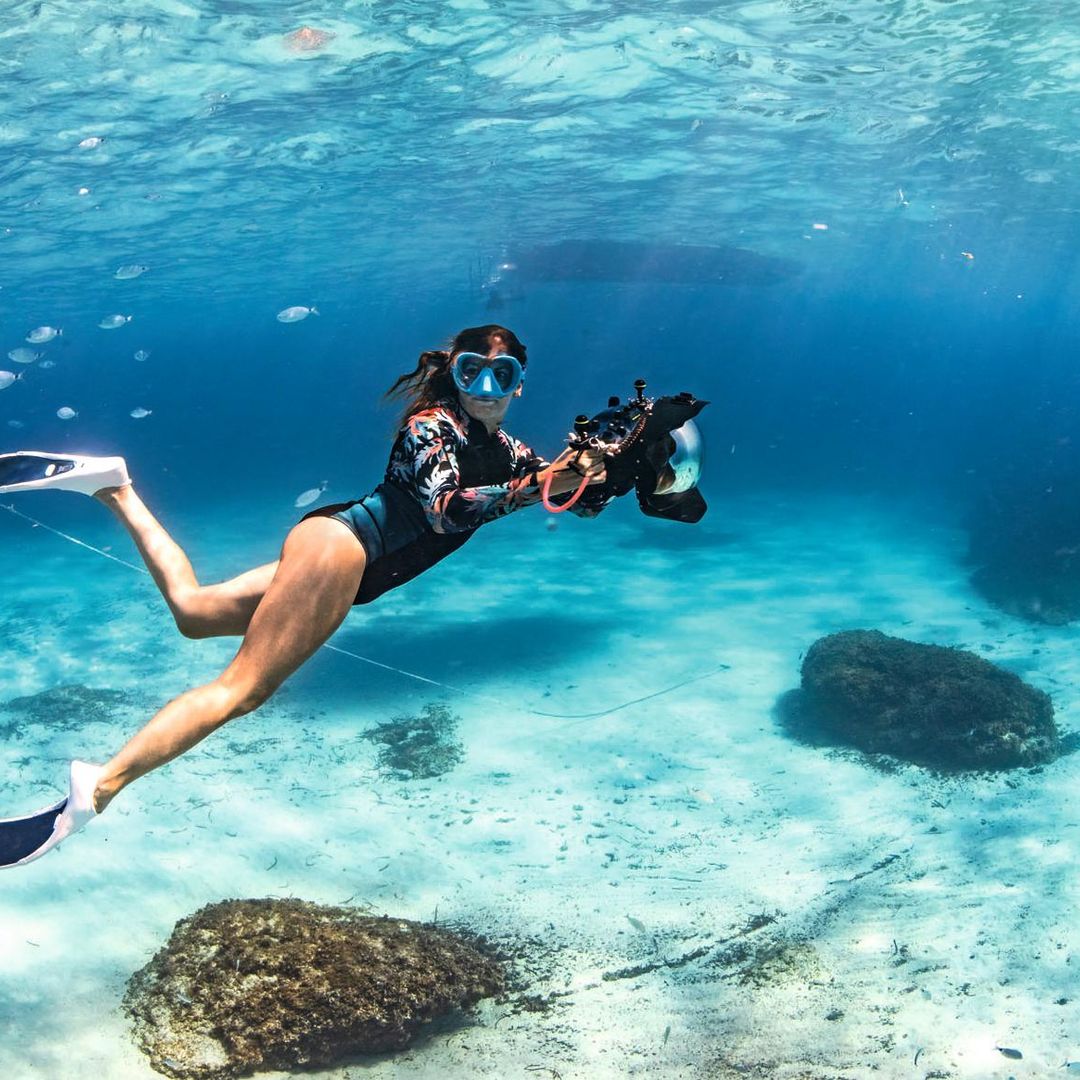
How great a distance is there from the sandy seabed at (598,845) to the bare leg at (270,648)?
2.15 metres

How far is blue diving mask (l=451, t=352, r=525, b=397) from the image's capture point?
162 inches

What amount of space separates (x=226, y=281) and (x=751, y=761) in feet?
150

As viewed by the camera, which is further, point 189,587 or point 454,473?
point 189,587

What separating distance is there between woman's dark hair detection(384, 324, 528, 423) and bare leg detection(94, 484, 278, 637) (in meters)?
1.21

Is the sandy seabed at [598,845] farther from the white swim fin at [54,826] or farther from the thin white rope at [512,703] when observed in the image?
the white swim fin at [54,826]

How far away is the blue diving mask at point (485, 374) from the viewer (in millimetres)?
4121

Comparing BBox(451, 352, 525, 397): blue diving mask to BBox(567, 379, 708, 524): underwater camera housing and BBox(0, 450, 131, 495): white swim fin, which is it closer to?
BBox(567, 379, 708, 524): underwater camera housing

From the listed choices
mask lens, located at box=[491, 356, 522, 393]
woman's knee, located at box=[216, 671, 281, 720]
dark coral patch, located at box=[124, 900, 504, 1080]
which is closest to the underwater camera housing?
mask lens, located at box=[491, 356, 522, 393]

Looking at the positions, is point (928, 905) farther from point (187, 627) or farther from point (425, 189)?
point (425, 189)

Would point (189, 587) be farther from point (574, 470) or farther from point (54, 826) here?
point (574, 470)

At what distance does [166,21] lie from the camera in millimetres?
14086

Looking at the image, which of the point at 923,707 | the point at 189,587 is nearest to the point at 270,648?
the point at 189,587

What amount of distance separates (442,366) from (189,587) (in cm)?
192

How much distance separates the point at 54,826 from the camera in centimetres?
377
